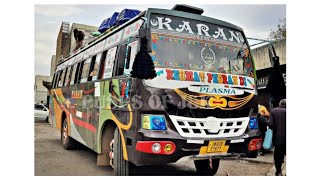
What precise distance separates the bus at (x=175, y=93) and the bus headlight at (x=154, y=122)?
1 cm

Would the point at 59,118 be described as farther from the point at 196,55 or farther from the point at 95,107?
the point at 196,55

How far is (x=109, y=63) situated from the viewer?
512 cm

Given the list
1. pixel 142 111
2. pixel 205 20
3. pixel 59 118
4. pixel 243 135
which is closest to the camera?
pixel 142 111

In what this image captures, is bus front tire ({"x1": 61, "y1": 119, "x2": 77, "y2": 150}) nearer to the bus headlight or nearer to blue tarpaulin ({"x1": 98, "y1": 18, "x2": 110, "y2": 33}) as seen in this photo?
blue tarpaulin ({"x1": 98, "y1": 18, "x2": 110, "y2": 33})

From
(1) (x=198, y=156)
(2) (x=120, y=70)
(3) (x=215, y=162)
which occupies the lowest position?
(3) (x=215, y=162)

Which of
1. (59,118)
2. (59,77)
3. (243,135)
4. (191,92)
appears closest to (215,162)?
(243,135)

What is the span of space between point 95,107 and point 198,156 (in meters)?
2.16

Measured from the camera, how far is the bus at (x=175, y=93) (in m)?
3.98

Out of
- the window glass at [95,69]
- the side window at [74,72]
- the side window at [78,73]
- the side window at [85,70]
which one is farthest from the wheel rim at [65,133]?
the window glass at [95,69]

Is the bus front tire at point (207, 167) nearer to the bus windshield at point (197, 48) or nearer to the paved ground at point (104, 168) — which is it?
the paved ground at point (104, 168)

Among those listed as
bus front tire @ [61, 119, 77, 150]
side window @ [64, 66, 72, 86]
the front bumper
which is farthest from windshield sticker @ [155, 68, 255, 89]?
bus front tire @ [61, 119, 77, 150]

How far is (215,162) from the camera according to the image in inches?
213

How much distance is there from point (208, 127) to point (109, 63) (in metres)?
1.93

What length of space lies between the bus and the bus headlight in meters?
0.01
